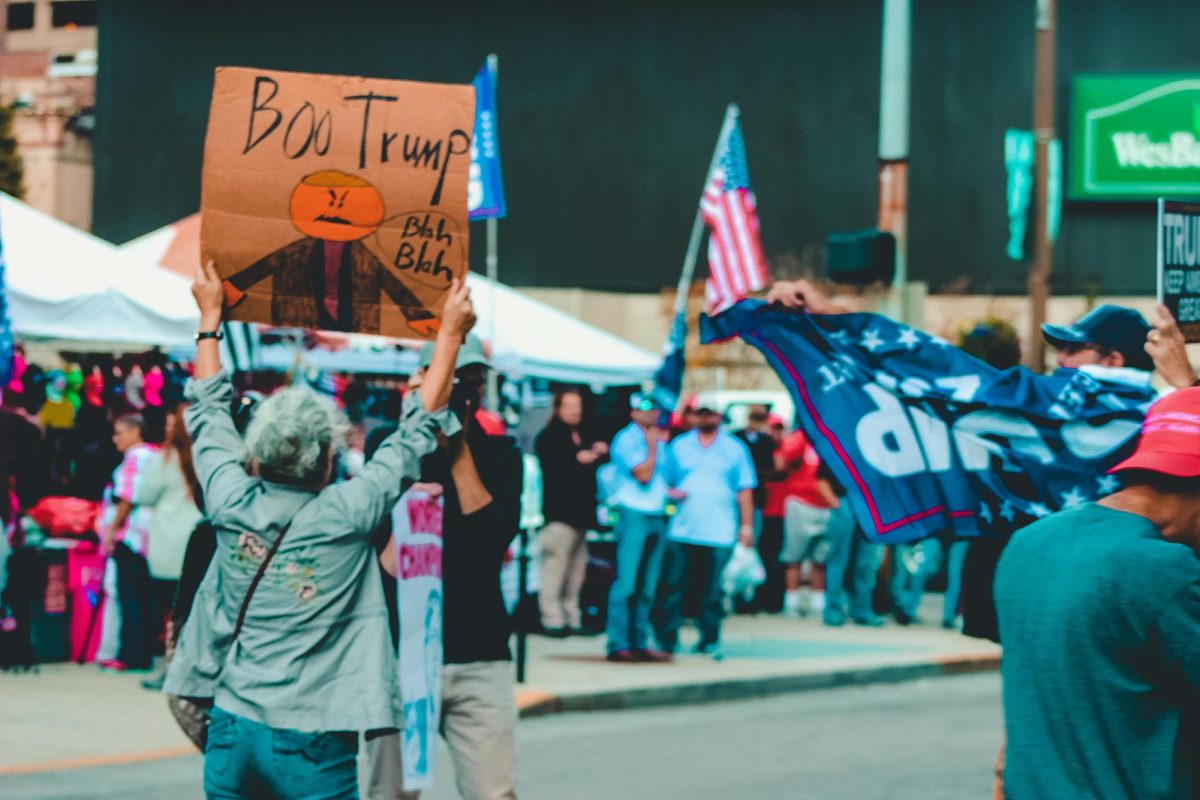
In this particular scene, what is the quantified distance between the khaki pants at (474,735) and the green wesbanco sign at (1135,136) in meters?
34.3

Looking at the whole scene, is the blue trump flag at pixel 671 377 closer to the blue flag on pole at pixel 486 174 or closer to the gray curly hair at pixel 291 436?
the blue flag on pole at pixel 486 174

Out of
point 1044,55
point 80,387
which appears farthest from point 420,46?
point 80,387

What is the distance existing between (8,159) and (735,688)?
88.2 feet

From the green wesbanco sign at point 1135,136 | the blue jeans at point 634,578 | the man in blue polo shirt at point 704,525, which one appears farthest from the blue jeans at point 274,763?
the green wesbanco sign at point 1135,136

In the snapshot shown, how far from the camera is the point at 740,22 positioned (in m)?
39.5

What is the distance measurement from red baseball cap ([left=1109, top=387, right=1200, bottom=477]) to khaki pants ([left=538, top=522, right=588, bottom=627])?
35.8ft

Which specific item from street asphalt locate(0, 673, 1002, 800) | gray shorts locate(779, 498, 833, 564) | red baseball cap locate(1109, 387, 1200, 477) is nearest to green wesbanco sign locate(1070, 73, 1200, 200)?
gray shorts locate(779, 498, 833, 564)

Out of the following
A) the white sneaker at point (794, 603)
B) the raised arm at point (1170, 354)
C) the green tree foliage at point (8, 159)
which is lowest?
the white sneaker at point (794, 603)

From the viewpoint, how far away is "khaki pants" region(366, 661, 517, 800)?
19.2 feet

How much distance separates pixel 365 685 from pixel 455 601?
3.72 feet

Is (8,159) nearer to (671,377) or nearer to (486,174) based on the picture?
(486,174)

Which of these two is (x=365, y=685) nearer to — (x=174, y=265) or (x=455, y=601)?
(x=455, y=601)

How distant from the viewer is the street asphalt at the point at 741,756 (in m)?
8.83

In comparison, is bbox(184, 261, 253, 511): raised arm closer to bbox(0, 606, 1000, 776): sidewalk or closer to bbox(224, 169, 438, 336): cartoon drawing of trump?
bbox(224, 169, 438, 336): cartoon drawing of trump
